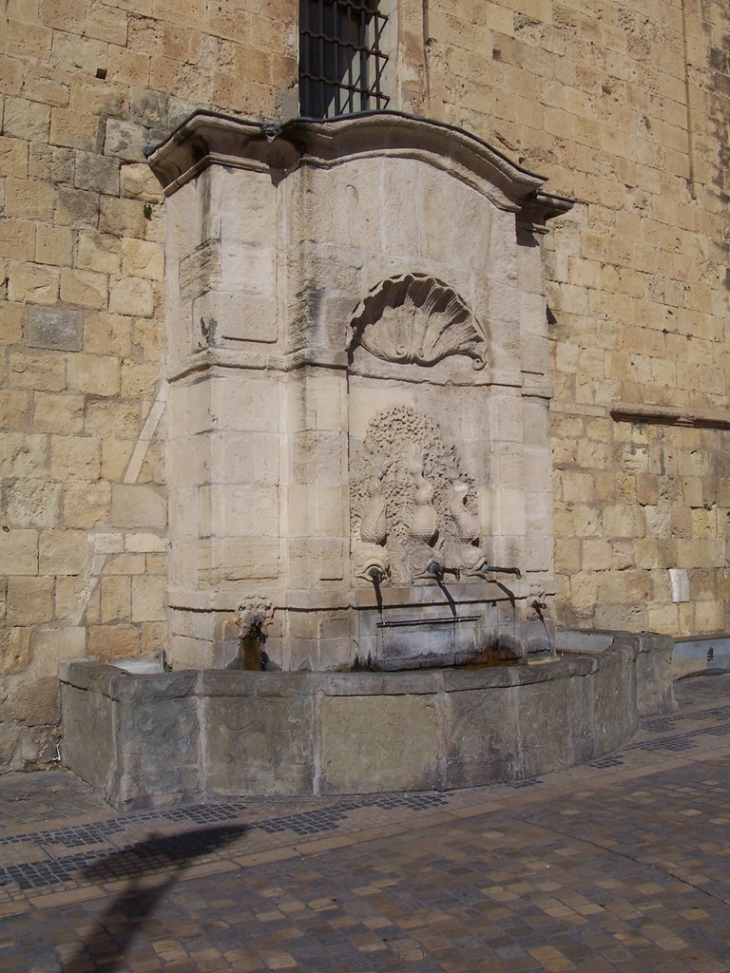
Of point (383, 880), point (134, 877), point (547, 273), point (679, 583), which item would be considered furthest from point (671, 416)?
point (134, 877)

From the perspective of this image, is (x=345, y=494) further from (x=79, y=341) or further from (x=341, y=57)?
(x=341, y=57)

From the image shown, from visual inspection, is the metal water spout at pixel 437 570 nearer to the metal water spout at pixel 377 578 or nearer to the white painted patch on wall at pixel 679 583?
the metal water spout at pixel 377 578

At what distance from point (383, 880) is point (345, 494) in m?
2.80

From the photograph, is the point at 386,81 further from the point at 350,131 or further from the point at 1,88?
the point at 1,88

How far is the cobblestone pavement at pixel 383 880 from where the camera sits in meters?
3.48

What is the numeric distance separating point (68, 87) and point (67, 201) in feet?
2.50

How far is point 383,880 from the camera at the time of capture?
4148 millimetres

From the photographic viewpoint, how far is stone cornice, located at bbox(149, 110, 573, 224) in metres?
6.30

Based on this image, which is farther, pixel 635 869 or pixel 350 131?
pixel 350 131

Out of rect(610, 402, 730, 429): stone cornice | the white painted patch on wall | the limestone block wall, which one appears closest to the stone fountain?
the limestone block wall

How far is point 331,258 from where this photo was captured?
21.3 feet

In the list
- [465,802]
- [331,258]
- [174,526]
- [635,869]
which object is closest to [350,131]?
[331,258]

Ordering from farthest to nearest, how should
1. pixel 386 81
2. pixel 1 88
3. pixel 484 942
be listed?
1. pixel 386 81
2. pixel 1 88
3. pixel 484 942

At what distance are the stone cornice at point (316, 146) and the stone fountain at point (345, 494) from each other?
0.02 meters
